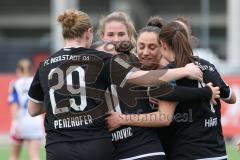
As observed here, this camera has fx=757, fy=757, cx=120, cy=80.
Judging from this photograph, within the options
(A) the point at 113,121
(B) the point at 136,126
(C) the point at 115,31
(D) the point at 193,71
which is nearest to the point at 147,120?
(B) the point at 136,126

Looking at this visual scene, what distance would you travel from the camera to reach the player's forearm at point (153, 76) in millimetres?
5492

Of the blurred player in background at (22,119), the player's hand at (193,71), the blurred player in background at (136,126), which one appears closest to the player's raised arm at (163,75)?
the player's hand at (193,71)

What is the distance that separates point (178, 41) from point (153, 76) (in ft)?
1.07

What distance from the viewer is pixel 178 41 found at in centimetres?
554

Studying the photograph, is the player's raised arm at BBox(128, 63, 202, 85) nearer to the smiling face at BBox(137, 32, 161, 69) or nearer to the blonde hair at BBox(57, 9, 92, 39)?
the smiling face at BBox(137, 32, 161, 69)

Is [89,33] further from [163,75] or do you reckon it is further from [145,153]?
[145,153]

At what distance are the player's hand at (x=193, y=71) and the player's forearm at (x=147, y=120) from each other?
34 centimetres

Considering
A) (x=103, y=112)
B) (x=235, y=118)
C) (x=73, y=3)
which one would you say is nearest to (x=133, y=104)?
(x=103, y=112)

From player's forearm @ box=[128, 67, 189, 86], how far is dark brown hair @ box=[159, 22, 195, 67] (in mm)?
125

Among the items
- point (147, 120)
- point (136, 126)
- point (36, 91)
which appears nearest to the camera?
point (147, 120)

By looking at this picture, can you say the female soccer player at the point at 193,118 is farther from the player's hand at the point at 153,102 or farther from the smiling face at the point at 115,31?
the smiling face at the point at 115,31

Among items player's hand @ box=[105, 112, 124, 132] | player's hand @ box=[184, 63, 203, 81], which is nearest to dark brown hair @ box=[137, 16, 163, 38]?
player's hand @ box=[184, 63, 203, 81]

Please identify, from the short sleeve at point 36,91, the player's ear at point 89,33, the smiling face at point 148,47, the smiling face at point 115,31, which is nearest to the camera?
the player's ear at point 89,33

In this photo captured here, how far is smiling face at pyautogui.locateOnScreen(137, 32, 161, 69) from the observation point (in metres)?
5.88
